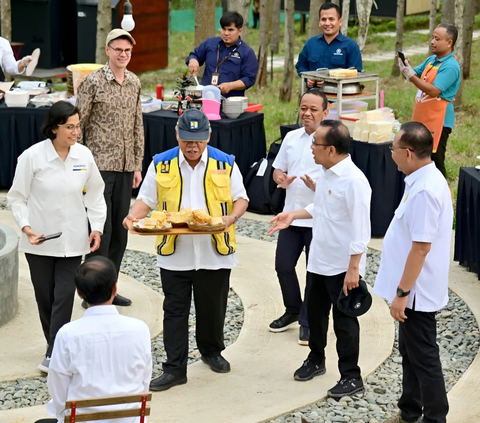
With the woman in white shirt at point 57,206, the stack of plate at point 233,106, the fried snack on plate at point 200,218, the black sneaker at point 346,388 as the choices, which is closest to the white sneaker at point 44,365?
the woman in white shirt at point 57,206

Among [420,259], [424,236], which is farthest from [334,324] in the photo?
[424,236]

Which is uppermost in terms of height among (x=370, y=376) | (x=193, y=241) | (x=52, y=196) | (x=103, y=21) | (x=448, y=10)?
(x=448, y=10)

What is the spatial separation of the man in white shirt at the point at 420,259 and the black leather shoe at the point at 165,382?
4.89 ft

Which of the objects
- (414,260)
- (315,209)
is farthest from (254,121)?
(414,260)

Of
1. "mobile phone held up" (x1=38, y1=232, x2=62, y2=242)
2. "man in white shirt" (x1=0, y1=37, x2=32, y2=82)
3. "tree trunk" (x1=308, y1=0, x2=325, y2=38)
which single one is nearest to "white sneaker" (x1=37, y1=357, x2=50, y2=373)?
"mobile phone held up" (x1=38, y1=232, x2=62, y2=242)

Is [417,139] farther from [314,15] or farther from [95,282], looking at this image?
[314,15]

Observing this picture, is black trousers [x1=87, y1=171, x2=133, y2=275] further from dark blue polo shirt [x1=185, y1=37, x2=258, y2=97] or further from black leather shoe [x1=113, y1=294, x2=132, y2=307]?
dark blue polo shirt [x1=185, y1=37, x2=258, y2=97]

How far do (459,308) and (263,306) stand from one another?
5.34 ft

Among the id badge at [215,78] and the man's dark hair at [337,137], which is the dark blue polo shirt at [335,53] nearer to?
the id badge at [215,78]

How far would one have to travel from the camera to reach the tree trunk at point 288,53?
16234 millimetres

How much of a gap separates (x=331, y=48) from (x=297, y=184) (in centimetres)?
368

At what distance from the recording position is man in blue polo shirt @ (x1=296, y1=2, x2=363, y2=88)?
28.9 feet

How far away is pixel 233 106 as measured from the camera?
945 centimetres

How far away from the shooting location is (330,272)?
4895mm
